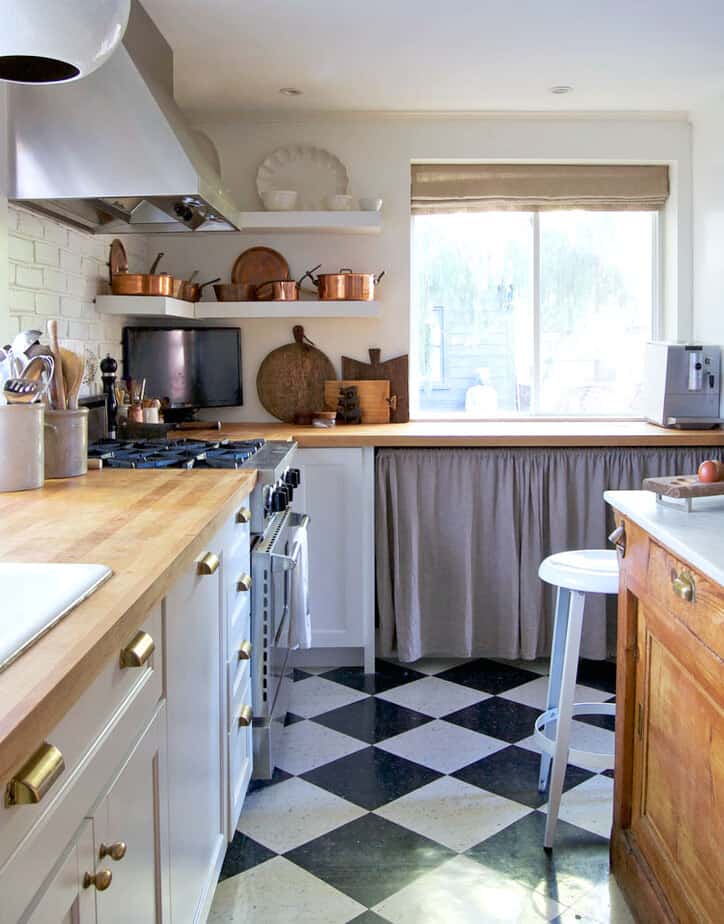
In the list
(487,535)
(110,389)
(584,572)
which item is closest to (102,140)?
(110,389)

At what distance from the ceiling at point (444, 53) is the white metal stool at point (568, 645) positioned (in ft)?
5.47

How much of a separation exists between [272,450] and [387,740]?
0.97m

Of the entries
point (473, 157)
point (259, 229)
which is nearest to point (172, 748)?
point (259, 229)

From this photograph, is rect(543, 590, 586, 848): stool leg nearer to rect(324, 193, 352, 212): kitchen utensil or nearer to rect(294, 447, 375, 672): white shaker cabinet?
rect(294, 447, 375, 672): white shaker cabinet

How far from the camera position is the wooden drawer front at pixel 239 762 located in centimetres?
215

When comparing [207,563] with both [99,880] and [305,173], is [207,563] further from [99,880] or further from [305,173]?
[305,173]

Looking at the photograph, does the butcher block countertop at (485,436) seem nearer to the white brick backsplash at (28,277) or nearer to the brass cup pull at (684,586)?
the white brick backsplash at (28,277)

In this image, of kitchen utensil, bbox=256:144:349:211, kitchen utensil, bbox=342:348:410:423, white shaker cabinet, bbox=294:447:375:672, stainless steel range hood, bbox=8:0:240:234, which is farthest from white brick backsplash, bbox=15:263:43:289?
kitchen utensil, bbox=342:348:410:423

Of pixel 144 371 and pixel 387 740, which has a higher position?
pixel 144 371

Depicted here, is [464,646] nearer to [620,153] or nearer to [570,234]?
[570,234]

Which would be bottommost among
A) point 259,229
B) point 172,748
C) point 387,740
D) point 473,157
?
point 387,740

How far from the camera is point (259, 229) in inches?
151

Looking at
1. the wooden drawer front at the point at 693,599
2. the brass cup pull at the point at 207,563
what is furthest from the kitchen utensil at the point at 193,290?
the wooden drawer front at the point at 693,599

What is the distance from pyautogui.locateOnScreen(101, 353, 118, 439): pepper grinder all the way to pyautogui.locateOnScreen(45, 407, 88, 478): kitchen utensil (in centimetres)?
90
